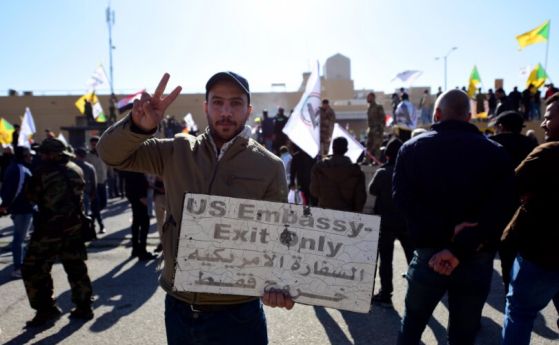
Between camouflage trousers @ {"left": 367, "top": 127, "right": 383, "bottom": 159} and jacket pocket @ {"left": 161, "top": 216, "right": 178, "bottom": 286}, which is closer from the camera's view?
jacket pocket @ {"left": 161, "top": 216, "right": 178, "bottom": 286}

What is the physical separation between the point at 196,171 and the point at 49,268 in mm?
3523

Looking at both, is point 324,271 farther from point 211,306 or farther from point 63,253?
point 63,253

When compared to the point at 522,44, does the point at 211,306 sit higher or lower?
lower

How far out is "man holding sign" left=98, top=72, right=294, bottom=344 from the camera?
1937mm

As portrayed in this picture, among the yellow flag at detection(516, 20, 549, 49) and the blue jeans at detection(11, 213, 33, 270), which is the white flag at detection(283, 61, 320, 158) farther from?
the yellow flag at detection(516, 20, 549, 49)

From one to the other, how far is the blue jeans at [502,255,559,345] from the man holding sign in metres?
1.84

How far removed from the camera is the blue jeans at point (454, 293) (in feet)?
8.63

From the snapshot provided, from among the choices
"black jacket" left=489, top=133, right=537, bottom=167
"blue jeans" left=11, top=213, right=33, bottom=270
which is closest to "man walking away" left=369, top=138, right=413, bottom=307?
"black jacket" left=489, top=133, right=537, bottom=167

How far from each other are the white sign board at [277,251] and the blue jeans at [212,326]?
6.3 inches

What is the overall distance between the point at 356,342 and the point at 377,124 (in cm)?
816

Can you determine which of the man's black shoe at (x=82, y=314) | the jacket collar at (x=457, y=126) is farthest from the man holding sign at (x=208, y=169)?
the man's black shoe at (x=82, y=314)

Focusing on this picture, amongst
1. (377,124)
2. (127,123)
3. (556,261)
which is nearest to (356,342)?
(556,261)

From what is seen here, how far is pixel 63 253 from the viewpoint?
476cm

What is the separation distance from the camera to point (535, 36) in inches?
571
